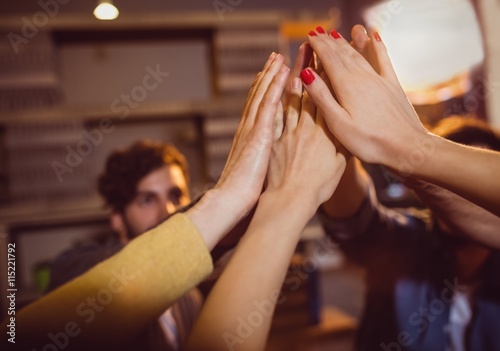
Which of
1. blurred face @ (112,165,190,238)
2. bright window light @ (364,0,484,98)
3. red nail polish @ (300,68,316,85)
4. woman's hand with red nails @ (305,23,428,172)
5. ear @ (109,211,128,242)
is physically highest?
bright window light @ (364,0,484,98)

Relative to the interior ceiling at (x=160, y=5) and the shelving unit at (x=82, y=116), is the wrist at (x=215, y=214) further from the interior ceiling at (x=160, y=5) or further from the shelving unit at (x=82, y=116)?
the interior ceiling at (x=160, y=5)

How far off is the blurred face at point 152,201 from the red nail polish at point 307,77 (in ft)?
3.00

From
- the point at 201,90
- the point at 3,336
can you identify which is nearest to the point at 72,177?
the point at 201,90

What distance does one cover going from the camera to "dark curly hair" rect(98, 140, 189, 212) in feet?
5.42

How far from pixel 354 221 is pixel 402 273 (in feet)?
0.96

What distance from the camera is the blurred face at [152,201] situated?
5.27ft

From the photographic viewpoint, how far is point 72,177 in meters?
2.15

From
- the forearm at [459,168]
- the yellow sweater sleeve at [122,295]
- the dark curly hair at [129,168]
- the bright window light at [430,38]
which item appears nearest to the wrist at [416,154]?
the forearm at [459,168]

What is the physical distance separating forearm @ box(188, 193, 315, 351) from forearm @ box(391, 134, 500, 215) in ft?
0.69

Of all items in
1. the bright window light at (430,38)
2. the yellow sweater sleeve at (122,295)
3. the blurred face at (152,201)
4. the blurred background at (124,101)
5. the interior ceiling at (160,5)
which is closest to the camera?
the yellow sweater sleeve at (122,295)

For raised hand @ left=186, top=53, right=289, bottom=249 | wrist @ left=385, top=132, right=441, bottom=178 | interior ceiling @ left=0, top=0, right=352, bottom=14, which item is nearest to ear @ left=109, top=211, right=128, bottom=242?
raised hand @ left=186, top=53, right=289, bottom=249

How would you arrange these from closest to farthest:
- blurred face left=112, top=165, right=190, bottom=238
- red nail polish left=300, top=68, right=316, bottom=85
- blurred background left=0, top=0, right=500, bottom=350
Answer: red nail polish left=300, top=68, right=316, bottom=85 < blurred face left=112, top=165, right=190, bottom=238 < blurred background left=0, top=0, right=500, bottom=350

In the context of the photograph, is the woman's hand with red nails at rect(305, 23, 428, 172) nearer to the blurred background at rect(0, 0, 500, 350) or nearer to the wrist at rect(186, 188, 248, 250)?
the wrist at rect(186, 188, 248, 250)

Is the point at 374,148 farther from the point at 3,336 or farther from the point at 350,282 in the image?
the point at 350,282
